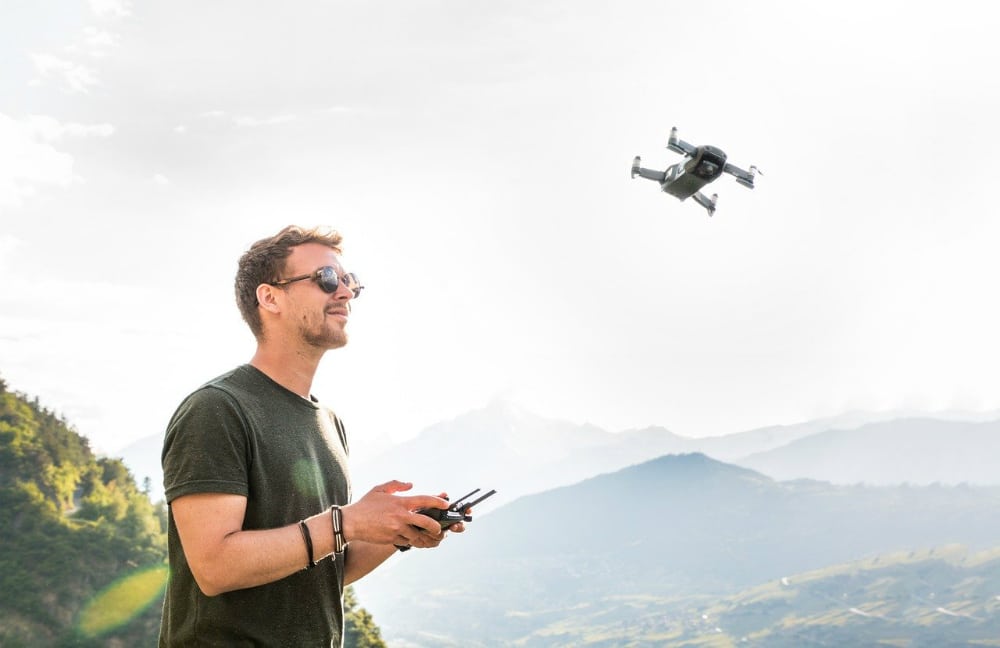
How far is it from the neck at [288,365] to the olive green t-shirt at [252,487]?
0.09 m

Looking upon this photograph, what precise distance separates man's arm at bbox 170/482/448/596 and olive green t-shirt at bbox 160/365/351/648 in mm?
75

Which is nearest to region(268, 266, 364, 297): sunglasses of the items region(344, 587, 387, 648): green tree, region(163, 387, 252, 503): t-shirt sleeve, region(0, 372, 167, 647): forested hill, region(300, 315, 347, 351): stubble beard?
region(300, 315, 347, 351): stubble beard

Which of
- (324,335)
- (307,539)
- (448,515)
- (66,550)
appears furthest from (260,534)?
(66,550)

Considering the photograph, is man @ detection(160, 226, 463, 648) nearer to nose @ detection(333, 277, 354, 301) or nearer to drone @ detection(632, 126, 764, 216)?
nose @ detection(333, 277, 354, 301)

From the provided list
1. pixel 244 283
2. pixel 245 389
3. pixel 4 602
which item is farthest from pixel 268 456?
pixel 4 602

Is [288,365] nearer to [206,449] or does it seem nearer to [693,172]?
[206,449]

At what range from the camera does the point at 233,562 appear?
3.88 meters

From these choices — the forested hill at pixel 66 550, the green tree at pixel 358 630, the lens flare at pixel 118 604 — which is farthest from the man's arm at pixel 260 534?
the lens flare at pixel 118 604

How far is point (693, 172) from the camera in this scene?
1197 centimetres

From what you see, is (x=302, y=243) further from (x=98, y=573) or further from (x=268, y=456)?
(x=98, y=573)

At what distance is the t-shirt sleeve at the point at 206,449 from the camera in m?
3.92

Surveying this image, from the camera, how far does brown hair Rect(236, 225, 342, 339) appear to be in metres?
4.91

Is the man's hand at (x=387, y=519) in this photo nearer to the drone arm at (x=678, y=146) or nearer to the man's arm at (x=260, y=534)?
the man's arm at (x=260, y=534)

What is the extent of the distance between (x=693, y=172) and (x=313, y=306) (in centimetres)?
833
